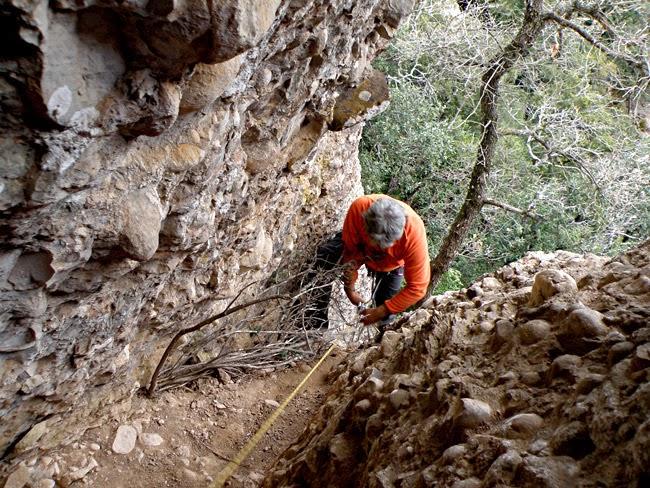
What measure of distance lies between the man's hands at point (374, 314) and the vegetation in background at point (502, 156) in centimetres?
332

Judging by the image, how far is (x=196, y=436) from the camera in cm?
359

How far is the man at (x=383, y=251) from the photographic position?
4371mm

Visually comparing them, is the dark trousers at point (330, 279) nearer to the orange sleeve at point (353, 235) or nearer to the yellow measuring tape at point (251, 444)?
the orange sleeve at point (353, 235)

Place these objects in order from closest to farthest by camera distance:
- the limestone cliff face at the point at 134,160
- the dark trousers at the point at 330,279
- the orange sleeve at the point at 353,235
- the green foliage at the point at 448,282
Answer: the limestone cliff face at the point at 134,160, the orange sleeve at the point at 353,235, the dark trousers at the point at 330,279, the green foliage at the point at 448,282

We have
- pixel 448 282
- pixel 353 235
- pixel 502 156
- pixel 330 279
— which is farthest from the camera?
pixel 502 156

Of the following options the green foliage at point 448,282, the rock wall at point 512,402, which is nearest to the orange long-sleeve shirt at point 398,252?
the rock wall at point 512,402

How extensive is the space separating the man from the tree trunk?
5.97 feet

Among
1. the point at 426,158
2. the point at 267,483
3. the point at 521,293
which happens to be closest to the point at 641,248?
the point at 521,293

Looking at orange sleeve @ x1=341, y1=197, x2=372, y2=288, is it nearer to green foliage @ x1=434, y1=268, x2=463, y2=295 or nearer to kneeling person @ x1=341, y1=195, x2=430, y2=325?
kneeling person @ x1=341, y1=195, x2=430, y2=325

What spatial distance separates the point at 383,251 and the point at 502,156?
477cm

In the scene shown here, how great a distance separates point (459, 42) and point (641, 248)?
205 inches

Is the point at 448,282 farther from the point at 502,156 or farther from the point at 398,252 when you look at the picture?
the point at 398,252

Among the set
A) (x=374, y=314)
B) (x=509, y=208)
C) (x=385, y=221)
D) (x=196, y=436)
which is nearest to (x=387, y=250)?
(x=385, y=221)

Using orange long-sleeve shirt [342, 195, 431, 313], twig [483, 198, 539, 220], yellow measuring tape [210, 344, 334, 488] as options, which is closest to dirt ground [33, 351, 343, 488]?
yellow measuring tape [210, 344, 334, 488]
